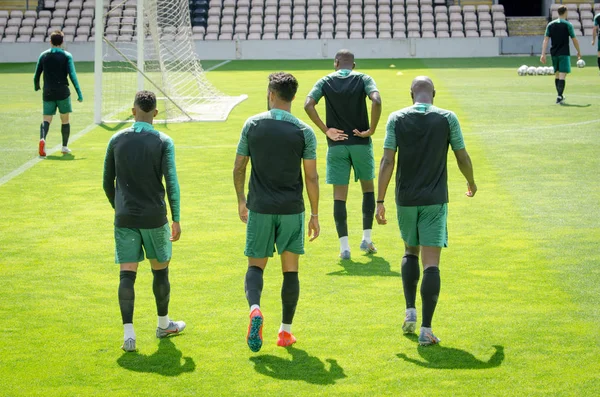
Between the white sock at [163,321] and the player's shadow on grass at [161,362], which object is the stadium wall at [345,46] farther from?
the player's shadow on grass at [161,362]

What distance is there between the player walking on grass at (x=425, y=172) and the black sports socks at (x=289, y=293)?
3.04 ft

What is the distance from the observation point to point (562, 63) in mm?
21406

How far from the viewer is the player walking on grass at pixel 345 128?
31.7ft

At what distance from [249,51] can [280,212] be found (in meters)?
34.3

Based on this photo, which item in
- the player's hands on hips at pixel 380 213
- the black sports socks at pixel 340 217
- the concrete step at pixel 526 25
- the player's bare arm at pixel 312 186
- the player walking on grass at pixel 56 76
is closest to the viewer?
the player's bare arm at pixel 312 186

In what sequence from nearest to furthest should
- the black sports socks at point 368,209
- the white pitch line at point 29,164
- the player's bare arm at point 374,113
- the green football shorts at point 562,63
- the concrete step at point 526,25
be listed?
the player's bare arm at point 374,113
the black sports socks at point 368,209
the white pitch line at point 29,164
the green football shorts at point 562,63
the concrete step at point 526,25

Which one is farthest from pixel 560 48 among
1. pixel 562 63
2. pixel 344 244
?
pixel 344 244

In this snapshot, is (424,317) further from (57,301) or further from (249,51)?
(249,51)

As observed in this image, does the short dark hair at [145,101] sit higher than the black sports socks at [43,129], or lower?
higher

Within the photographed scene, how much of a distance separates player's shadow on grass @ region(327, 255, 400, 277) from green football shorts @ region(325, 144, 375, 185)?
0.84 meters

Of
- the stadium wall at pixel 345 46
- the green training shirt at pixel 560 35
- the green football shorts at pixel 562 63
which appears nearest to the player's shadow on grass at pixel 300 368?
the green football shorts at pixel 562 63

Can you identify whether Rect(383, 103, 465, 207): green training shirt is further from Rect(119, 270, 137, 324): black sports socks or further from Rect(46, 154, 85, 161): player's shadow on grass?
Rect(46, 154, 85, 161): player's shadow on grass

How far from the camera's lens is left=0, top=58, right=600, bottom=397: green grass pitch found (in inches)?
259

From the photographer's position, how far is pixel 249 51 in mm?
40781
